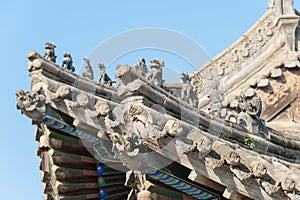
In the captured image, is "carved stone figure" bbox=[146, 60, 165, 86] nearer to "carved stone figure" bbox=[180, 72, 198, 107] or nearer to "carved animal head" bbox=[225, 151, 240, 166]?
"carved stone figure" bbox=[180, 72, 198, 107]

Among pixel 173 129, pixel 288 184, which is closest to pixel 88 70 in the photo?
pixel 173 129

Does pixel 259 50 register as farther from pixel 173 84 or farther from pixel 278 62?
pixel 173 84

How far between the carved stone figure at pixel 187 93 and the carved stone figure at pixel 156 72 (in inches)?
17.0

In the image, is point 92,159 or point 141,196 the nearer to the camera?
point 141,196

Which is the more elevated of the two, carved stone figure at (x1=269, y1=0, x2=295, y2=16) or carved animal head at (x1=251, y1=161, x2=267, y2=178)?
carved stone figure at (x1=269, y1=0, x2=295, y2=16)

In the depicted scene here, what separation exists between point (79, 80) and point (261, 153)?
3.37m

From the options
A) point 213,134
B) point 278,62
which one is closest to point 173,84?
point 213,134

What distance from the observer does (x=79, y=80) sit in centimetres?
1469

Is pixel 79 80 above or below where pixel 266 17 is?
below

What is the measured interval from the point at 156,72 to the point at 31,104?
7.19ft

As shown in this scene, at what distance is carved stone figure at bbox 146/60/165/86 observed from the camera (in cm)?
1428

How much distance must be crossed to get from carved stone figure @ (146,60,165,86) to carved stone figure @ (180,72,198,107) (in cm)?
43

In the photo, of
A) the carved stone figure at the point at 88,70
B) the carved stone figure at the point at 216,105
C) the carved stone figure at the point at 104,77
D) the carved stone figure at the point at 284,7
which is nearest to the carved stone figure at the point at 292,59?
the carved stone figure at the point at 284,7

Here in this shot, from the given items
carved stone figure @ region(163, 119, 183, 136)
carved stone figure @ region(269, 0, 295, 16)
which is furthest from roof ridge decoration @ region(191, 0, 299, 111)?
carved stone figure @ region(163, 119, 183, 136)
